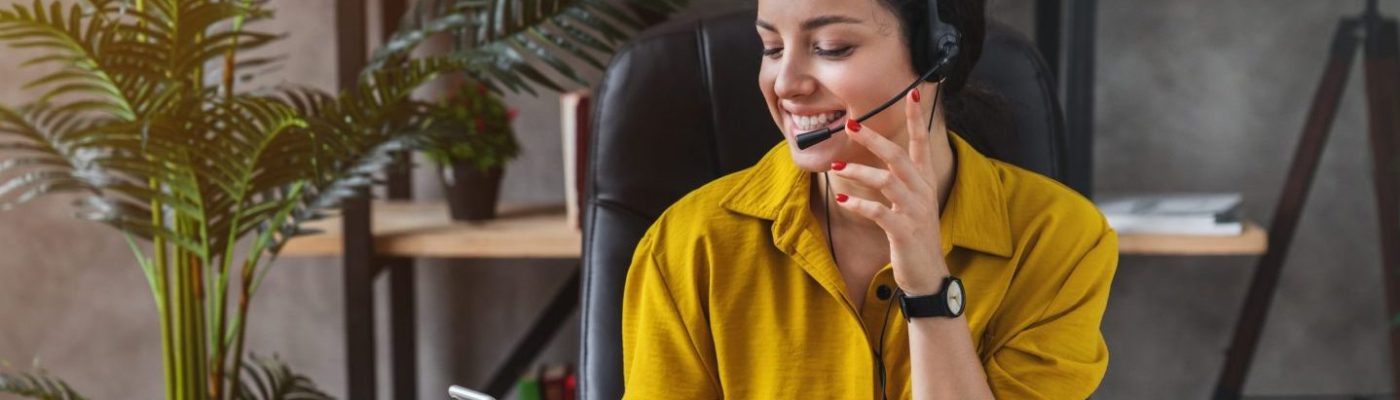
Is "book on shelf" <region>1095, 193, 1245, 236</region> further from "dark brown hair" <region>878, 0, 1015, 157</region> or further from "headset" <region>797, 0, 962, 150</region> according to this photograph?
"headset" <region>797, 0, 962, 150</region>

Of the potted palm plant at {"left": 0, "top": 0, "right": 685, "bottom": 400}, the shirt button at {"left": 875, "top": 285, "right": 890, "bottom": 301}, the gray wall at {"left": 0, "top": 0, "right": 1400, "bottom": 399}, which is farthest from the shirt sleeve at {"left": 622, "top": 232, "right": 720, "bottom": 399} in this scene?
the gray wall at {"left": 0, "top": 0, "right": 1400, "bottom": 399}

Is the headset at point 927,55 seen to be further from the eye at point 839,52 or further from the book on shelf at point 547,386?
the book on shelf at point 547,386

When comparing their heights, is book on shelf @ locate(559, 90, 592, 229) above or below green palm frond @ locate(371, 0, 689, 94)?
below

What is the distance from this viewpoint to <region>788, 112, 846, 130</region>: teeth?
94 centimetres

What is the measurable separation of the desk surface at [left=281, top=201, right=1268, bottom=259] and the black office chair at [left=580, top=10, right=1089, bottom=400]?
0.94 feet

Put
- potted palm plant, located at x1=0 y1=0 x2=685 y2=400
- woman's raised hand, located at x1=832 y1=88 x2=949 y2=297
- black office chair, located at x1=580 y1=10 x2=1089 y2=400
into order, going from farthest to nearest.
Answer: potted palm plant, located at x1=0 y1=0 x2=685 y2=400
black office chair, located at x1=580 y1=10 x2=1089 y2=400
woman's raised hand, located at x1=832 y1=88 x2=949 y2=297

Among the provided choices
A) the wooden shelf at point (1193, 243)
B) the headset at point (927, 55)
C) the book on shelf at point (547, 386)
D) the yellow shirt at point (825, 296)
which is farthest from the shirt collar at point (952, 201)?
the book on shelf at point (547, 386)

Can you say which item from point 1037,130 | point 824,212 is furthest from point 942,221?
point 1037,130

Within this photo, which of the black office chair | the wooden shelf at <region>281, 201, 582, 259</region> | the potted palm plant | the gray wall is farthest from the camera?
the gray wall

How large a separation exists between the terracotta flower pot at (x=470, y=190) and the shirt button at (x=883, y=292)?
31.2 inches

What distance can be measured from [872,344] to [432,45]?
104 centimetres

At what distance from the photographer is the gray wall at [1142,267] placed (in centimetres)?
181

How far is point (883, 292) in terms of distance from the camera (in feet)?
3.25

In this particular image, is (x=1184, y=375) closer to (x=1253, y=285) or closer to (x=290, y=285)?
(x=1253, y=285)
